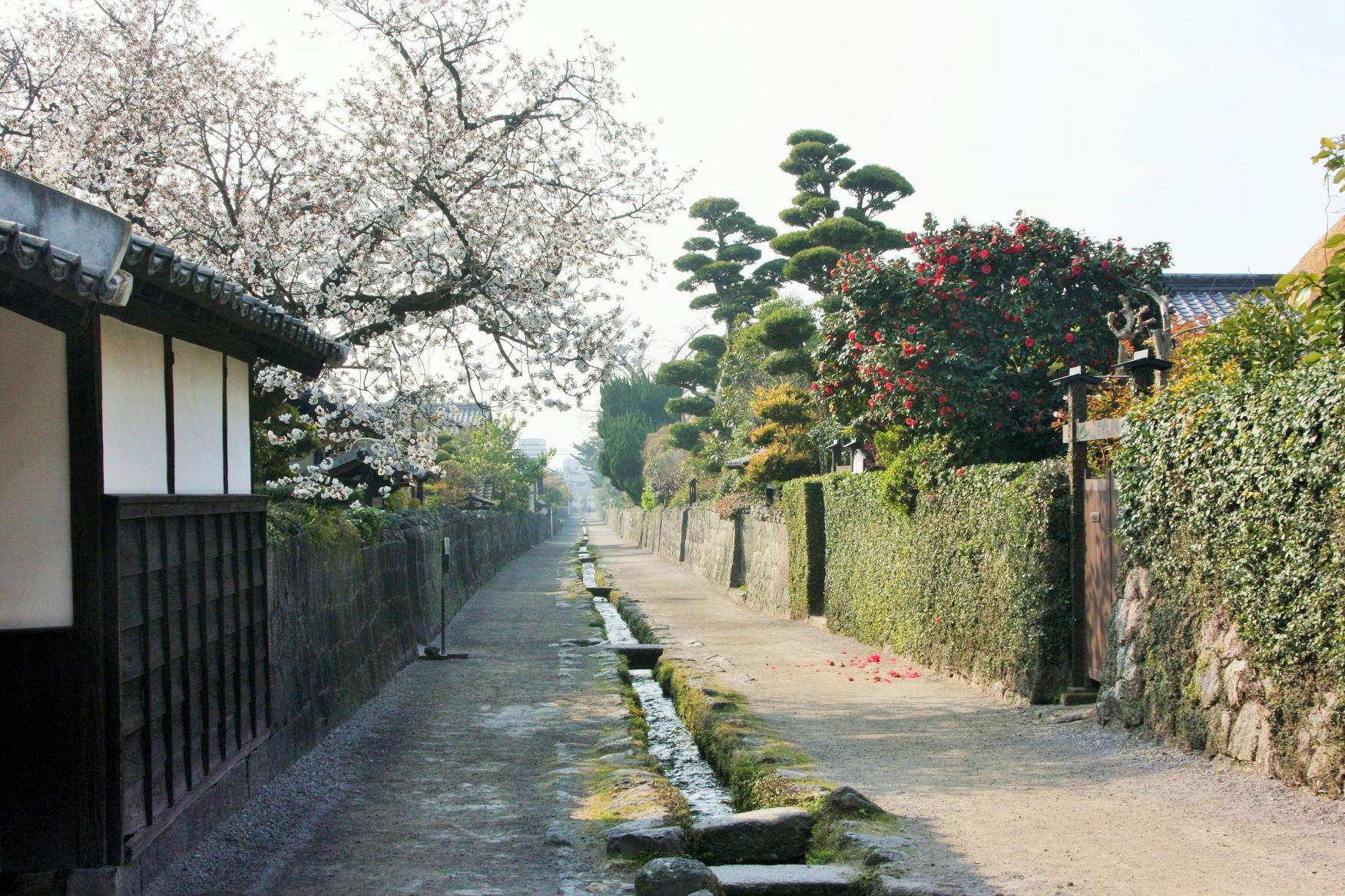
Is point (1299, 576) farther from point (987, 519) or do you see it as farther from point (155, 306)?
point (155, 306)

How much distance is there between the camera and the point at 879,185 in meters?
30.4

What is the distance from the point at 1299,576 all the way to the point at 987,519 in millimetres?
4981

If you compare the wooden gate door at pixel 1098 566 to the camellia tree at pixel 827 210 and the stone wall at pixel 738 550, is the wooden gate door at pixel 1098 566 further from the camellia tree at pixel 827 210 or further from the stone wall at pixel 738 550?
the camellia tree at pixel 827 210

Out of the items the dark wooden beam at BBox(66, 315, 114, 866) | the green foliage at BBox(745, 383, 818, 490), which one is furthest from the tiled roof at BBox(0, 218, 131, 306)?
the green foliage at BBox(745, 383, 818, 490)

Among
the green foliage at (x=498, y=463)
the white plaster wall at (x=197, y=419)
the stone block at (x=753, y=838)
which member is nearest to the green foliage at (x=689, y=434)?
the green foliage at (x=498, y=463)

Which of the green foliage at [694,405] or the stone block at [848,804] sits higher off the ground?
the green foliage at [694,405]

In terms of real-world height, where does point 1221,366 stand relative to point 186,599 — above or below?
above

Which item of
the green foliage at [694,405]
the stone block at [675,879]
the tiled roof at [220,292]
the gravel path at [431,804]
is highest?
the green foliage at [694,405]

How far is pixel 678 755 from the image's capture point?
10000 millimetres

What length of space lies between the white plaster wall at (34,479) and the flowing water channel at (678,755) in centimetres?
410

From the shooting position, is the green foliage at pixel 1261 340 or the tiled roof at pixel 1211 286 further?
the tiled roof at pixel 1211 286

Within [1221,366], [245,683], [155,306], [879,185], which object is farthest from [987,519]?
[879,185]

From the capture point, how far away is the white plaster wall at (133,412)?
4.81m

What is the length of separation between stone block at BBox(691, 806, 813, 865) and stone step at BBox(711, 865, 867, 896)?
0.49m
